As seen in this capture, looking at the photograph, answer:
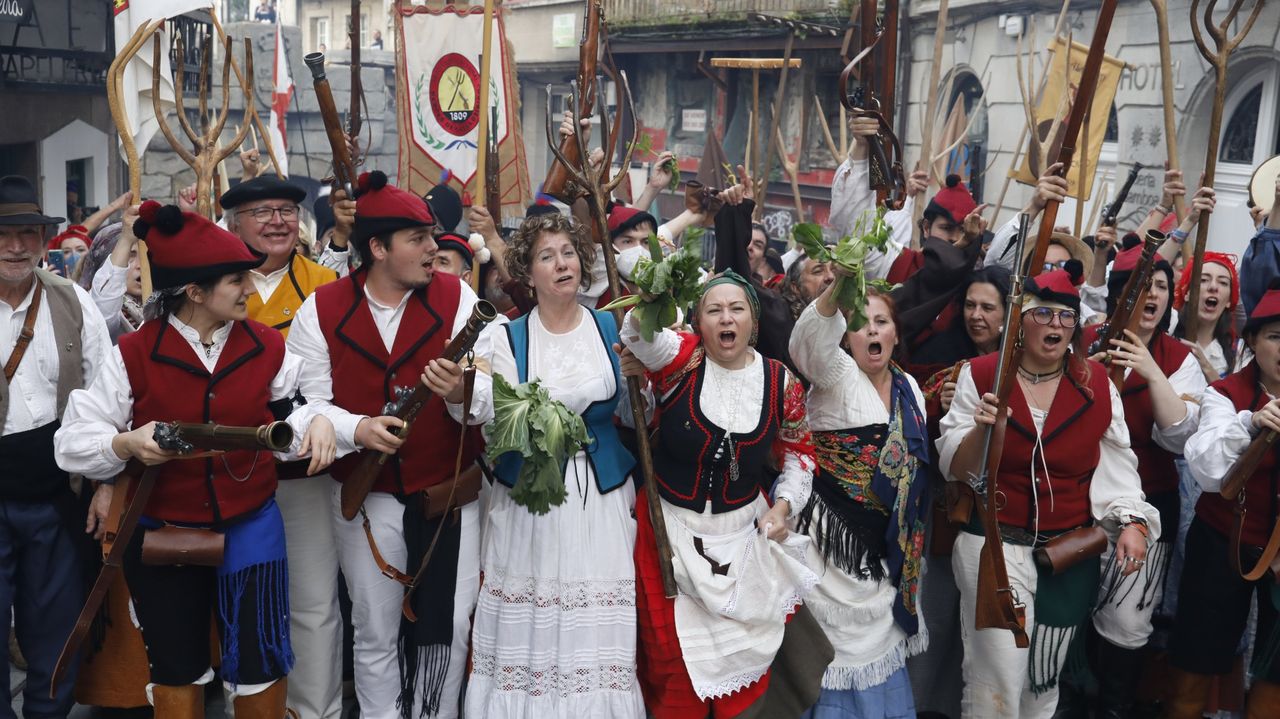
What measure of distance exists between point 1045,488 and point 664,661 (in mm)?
1587

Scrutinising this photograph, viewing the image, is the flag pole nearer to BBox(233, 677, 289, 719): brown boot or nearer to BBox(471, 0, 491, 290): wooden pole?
BBox(471, 0, 491, 290): wooden pole

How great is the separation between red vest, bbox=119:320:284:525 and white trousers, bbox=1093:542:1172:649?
3348mm

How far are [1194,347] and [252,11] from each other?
34.2m

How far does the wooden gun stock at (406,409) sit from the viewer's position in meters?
3.81

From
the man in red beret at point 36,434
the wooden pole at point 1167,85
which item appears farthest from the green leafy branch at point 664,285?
the wooden pole at point 1167,85

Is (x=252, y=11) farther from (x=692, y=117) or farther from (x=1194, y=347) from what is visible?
(x=1194, y=347)

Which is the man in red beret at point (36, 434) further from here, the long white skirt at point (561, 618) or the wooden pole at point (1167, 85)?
the wooden pole at point (1167, 85)

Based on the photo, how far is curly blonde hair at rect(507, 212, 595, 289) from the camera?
14.1 ft

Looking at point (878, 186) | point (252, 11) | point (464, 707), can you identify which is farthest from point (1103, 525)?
point (252, 11)

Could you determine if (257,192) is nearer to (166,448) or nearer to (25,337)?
(25,337)

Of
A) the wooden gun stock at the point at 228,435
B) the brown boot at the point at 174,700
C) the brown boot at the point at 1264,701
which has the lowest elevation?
the brown boot at the point at 1264,701

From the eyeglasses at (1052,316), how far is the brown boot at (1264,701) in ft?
5.15

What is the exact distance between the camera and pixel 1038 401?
452 cm

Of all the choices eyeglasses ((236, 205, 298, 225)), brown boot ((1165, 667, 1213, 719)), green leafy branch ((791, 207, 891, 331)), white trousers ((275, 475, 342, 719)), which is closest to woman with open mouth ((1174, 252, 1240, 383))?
brown boot ((1165, 667, 1213, 719))
